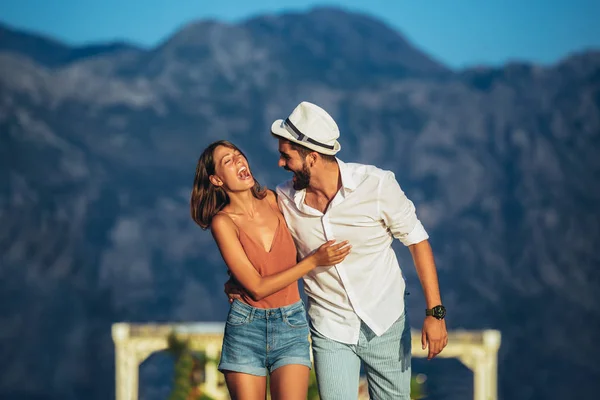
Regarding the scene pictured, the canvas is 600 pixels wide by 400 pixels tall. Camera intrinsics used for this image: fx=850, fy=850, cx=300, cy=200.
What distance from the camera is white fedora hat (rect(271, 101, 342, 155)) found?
2.86 m

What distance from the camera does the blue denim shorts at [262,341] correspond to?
2.90m

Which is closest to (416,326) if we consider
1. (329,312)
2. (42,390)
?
(42,390)

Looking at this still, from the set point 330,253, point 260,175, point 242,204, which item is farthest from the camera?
point 260,175

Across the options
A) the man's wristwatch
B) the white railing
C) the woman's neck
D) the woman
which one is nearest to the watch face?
the man's wristwatch

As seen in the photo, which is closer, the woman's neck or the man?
the man

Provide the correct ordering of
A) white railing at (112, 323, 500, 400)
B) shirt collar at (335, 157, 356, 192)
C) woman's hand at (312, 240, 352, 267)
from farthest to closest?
white railing at (112, 323, 500, 400) → shirt collar at (335, 157, 356, 192) → woman's hand at (312, 240, 352, 267)

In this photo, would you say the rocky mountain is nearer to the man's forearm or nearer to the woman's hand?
the man's forearm

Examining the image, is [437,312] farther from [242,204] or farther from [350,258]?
[242,204]

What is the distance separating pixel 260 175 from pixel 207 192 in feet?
81.4

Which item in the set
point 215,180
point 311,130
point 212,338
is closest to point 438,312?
point 311,130

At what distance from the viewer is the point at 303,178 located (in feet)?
9.64

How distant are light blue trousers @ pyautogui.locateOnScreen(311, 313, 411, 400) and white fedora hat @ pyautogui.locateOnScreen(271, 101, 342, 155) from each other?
0.65 m

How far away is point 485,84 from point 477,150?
2.42 metres

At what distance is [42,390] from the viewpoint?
90.7ft
